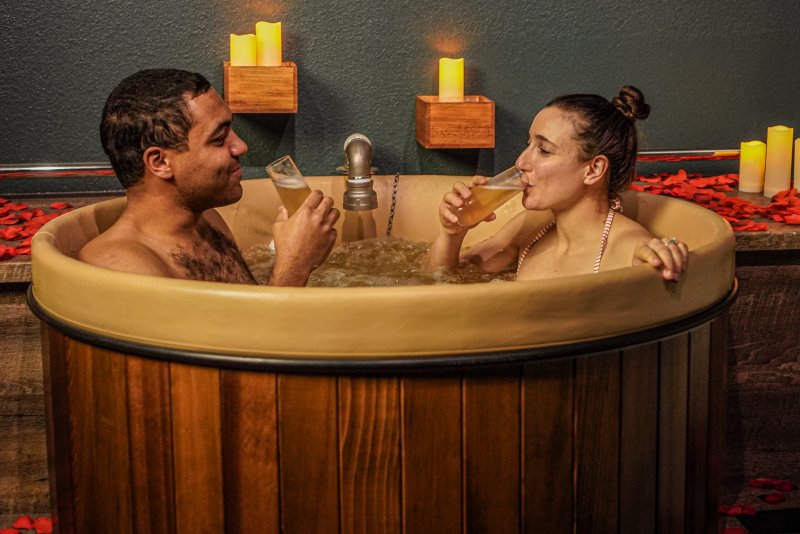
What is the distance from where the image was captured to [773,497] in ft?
9.28

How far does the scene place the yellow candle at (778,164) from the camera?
309 centimetres

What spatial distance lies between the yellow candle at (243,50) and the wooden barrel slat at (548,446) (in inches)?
66.1

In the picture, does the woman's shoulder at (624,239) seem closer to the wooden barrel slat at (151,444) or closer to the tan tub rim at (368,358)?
the tan tub rim at (368,358)

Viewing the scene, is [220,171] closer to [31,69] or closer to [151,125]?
[151,125]

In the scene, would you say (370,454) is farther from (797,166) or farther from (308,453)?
(797,166)

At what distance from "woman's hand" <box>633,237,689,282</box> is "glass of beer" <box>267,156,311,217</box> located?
2.59ft

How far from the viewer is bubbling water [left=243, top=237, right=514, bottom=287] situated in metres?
2.59

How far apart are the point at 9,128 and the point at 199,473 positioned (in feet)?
6.04

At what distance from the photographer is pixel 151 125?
81.5 inches

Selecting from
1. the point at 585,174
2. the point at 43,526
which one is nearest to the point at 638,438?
the point at 585,174

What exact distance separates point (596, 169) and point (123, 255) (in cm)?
96

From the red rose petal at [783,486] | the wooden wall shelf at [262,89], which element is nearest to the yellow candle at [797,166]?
the red rose petal at [783,486]

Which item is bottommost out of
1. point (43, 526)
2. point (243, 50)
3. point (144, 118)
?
point (43, 526)

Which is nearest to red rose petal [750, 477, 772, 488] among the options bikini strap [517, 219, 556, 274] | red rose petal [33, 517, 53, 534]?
bikini strap [517, 219, 556, 274]
